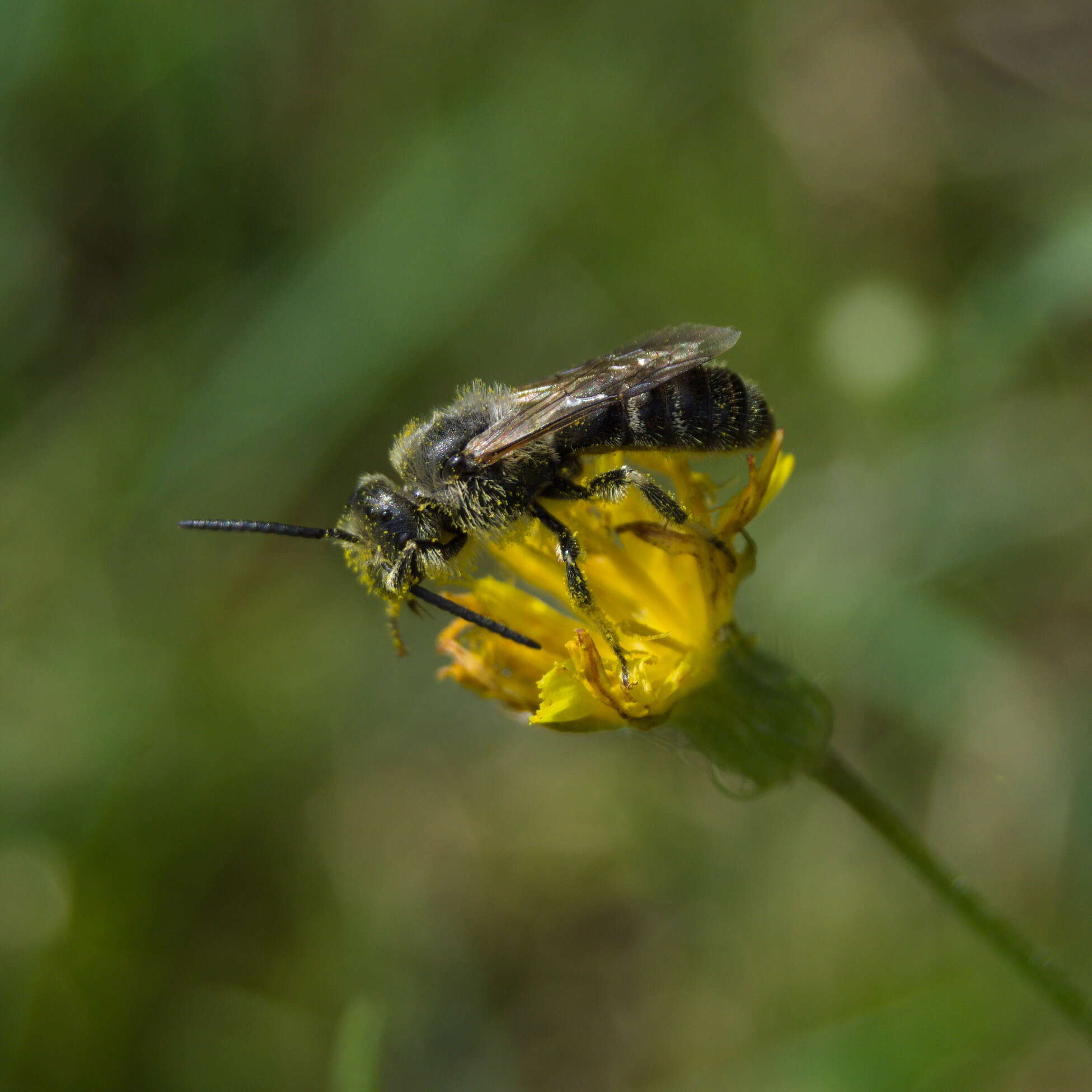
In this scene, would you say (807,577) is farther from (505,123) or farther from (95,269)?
(95,269)

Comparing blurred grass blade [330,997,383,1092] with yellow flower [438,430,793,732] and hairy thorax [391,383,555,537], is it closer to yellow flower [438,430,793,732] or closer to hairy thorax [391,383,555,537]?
yellow flower [438,430,793,732]

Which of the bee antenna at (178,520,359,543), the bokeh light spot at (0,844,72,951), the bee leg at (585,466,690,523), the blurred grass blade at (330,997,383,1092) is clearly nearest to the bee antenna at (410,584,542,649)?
the bee antenna at (178,520,359,543)

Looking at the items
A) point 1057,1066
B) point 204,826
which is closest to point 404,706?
point 204,826

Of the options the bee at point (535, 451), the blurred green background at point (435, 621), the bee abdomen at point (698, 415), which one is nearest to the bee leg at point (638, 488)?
the bee at point (535, 451)

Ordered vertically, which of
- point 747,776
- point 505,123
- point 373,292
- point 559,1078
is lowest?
point 559,1078

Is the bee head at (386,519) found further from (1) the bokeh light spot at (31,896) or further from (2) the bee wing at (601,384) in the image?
(1) the bokeh light spot at (31,896)
